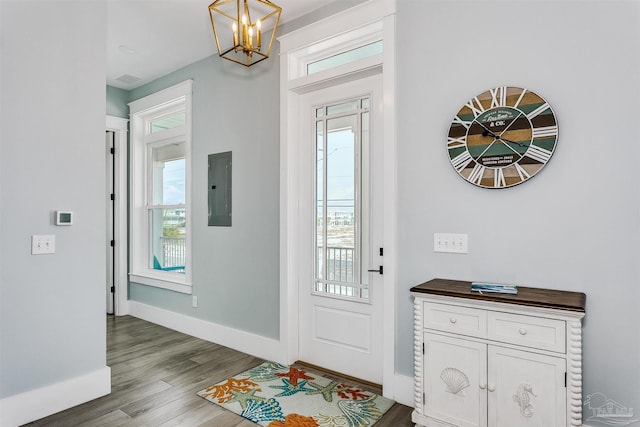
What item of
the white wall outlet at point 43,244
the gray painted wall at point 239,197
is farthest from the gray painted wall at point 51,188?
the gray painted wall at point 239,197

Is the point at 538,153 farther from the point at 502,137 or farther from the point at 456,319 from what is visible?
the point at 456,319

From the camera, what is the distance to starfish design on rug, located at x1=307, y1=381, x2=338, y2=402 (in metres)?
2.63

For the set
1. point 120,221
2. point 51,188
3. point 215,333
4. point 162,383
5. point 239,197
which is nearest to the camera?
point 51,188

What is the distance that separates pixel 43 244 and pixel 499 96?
3.04 metres

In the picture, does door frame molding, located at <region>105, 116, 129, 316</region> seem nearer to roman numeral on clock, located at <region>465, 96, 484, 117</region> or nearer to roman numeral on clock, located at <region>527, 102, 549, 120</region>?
roman numeral on clock, located at <region>465, 96, 484, 117</region>

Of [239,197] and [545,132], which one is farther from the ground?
[545,132]

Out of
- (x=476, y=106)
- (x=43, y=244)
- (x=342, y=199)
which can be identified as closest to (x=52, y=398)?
(x=43, y=244)

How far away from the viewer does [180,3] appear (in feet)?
9.73

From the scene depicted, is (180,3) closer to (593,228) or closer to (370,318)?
(370,318)

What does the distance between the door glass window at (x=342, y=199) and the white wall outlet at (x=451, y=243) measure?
0.60 m

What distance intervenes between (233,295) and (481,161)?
8.47 ft

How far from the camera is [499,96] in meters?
2.21

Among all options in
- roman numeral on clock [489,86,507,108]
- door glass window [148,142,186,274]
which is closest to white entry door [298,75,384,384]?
roman numeral on clock [489,86,507,108]

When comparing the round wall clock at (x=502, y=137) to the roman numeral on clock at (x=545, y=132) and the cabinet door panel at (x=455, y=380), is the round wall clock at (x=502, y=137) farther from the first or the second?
the cabinet door panel at (x=455, y=380)
